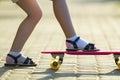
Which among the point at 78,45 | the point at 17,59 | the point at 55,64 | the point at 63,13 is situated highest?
the point at 63,13

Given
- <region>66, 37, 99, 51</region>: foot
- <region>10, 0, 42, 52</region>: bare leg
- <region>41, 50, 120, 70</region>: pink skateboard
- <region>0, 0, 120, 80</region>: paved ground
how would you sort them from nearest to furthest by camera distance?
<region>0, 0, 120, 80</region>: paved ground
<region>41, 50, 120, 70</region>: pink skateboard
<region>66, 37, 99, 51</region>: foot
<region>10, 0, 42, 52</region>: bare leg

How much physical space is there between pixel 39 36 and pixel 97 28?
8.69 ft

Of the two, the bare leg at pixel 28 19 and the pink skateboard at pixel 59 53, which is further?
the bare leg at pixel 28 19

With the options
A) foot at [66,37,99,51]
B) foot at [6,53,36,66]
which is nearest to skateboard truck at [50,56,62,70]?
foot at [66,37,99,51]

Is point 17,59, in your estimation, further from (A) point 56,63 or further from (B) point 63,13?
(B) point 63,13

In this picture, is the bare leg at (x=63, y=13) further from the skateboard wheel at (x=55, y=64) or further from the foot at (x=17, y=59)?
the foot at (x=17, y=59)

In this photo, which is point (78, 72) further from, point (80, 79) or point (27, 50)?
point (27, 50)

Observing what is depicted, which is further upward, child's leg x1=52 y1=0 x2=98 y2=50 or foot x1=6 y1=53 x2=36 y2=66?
child's leg x1=52 y1=0 x2=98 y2=50

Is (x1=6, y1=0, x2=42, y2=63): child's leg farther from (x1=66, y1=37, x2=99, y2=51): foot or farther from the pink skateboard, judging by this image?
(x1=66, y1=37, x2=99, y2=51): foot

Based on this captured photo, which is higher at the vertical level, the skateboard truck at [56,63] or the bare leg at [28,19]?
the bare leg at [28,19]

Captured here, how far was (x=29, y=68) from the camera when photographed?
7.27m

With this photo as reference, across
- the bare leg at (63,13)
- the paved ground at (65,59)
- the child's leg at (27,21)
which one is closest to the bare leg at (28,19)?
the child's leg at (27,21)

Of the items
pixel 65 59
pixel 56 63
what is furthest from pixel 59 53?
pixel 65 59

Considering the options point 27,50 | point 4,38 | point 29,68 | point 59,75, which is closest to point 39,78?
point 59,75
